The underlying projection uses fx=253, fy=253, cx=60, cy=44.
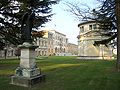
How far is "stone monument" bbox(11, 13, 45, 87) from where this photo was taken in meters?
12.3

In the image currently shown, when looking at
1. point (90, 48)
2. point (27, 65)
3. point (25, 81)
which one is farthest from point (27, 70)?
point (90, 48)

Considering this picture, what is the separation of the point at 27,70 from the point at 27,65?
12.2 inches

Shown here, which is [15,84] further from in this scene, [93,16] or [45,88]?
[93,16]

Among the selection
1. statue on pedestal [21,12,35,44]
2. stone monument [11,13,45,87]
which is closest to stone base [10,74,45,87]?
stone monument [11,13,45,87]

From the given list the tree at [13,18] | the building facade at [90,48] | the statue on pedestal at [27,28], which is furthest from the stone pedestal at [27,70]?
the building facade at [90,48]

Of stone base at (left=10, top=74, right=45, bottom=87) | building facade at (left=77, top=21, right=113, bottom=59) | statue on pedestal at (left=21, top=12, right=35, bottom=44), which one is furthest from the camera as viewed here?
building facade at (left=77, top=21, right=113, bottom=59)

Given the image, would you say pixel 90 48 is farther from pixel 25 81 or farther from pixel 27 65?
pixel 25 81

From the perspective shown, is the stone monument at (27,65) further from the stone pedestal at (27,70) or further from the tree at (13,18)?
the tree at (13,18)

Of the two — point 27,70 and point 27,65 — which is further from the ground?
point 27,65

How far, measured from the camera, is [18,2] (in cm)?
2655

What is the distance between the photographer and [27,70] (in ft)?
41.3

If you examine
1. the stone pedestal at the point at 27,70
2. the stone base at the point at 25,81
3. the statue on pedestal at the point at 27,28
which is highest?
the statue on pedestal at the point at 27,28

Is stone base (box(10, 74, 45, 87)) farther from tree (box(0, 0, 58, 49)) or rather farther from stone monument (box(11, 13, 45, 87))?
tree (box(0, 0, 58, 49))

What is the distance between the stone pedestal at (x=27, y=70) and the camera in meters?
12.3
